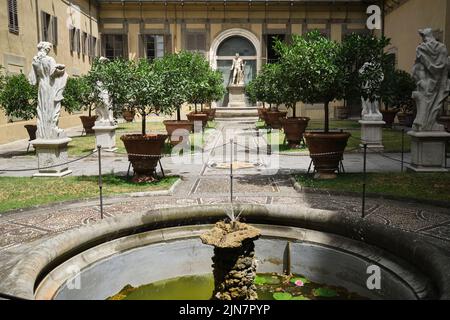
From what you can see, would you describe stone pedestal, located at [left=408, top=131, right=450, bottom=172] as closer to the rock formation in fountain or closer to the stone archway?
the rock formation in fountain

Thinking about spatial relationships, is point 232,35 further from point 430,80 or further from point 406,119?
point 430,80

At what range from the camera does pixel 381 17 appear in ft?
94.6

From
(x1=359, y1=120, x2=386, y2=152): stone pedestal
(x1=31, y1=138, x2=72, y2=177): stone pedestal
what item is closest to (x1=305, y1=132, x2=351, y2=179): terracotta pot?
(x1=359, y1=120, x2=386, y2=152): stone pedestal

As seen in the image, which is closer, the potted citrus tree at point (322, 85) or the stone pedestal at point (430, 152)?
the potted citrus tree at point (322, 85)

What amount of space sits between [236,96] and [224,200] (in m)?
24.5

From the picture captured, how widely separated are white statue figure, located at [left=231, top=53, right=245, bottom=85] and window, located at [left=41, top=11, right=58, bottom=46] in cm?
1230

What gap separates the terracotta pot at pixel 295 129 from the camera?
13445 mm

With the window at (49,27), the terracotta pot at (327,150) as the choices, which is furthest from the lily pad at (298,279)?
the window at (49,27)

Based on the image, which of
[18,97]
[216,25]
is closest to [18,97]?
[18,97]

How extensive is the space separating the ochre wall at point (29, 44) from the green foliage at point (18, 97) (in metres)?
3.86

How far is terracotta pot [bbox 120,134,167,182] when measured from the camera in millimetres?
8805

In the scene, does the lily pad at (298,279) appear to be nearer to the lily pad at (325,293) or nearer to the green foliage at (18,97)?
the lily pad at (325,293)

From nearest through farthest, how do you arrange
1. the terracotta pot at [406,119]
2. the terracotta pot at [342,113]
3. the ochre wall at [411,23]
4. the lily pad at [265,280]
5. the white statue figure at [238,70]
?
1. the lily pad at [265,280]
2. the ochre wall at [411,23]
3. the terracotta pot at [406,119]
4. the terracotta pot at [342,113]
5. the white statue figure at [238,70]
